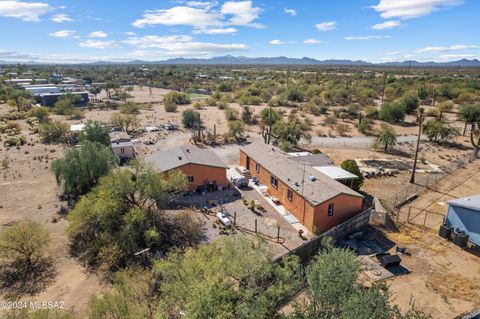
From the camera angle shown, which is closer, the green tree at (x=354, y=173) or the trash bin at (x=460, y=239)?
the trash bin at (x=460, y=239)

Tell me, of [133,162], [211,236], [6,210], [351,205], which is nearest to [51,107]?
[6,210]

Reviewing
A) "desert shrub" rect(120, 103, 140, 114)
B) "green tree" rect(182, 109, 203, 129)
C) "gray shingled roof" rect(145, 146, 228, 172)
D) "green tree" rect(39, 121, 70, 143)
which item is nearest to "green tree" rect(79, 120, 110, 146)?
"green tree" rect(39, 121, 70, 143)

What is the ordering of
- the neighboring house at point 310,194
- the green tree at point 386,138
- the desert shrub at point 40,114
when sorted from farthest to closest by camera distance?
the desert shrub at point 40,114, the green tree at point 386,138, the neighboring house at point 310,194

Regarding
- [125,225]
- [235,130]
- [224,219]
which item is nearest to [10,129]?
[235,130]

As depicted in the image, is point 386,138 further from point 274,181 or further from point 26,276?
point 26,276

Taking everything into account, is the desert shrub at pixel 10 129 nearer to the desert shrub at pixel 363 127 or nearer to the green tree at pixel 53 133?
the green tree at pixel 53 133

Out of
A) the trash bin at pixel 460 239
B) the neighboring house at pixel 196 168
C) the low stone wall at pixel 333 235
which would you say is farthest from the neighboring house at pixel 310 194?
the trash bin at pixel 460 239
